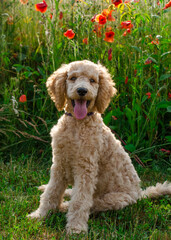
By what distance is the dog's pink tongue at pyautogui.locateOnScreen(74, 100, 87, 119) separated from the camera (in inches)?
106

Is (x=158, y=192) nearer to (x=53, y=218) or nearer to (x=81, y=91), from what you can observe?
(x=53, y=218)

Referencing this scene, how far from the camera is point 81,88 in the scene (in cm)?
260

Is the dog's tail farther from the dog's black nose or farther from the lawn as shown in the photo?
the dog's black nose

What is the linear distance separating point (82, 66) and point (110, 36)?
3.74ft

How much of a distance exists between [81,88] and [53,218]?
48.8 inches

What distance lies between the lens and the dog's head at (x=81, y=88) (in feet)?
8.82

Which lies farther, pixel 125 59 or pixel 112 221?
pixel 125 59

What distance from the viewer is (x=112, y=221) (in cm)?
289

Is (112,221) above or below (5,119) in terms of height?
below

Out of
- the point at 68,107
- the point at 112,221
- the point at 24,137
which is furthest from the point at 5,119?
the point at 112,221

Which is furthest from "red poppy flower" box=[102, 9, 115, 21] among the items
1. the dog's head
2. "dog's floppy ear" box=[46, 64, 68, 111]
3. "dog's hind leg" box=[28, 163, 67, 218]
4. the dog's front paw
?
the dog's front paw

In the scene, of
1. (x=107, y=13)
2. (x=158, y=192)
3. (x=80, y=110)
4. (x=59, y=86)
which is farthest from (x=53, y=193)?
(x=107, y=13)

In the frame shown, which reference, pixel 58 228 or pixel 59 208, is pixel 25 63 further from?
pixel 58 228

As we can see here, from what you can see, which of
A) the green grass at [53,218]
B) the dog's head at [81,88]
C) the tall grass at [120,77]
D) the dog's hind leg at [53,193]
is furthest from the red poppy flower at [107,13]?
the green grass at [53,218]
